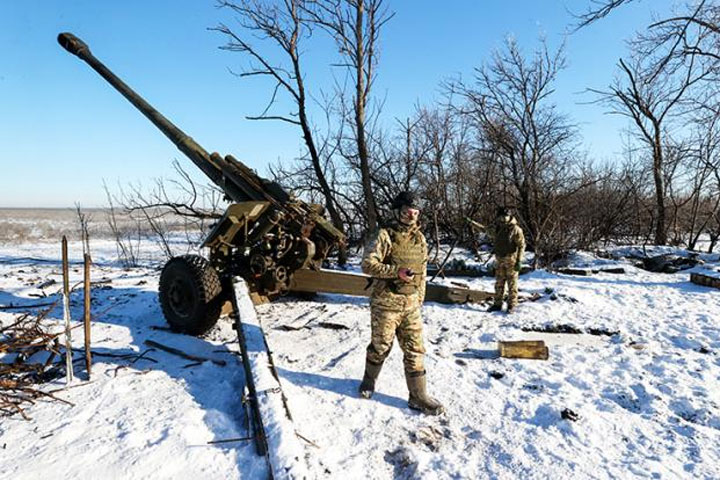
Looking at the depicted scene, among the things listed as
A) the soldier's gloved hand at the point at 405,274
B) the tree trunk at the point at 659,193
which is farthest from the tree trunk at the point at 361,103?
the tree trunk at the point at 659,193

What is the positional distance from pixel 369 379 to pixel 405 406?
339 mm

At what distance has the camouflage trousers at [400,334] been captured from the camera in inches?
127

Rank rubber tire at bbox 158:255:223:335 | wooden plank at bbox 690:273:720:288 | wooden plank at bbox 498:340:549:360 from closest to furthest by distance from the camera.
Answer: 1. wooden plank at bbox 498:340:549:360
2. rubber tire at bbox 158:255:223:335
3. wooden plank at bbox 690:273:720:288

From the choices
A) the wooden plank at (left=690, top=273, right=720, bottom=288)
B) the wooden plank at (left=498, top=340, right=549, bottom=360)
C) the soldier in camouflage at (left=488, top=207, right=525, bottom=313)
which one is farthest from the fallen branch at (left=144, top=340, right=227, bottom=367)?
the wooden plank at (left=690, top=273, right=720, bottom=288)

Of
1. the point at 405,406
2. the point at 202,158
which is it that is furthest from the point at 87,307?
the point at 202,158

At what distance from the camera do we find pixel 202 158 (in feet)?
20.2

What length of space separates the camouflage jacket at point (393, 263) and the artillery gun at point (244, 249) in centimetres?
126

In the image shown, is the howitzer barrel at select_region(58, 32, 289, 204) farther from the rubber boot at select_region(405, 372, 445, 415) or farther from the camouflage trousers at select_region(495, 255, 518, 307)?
the rubber boot at select_region(405, 372, 445, 415)

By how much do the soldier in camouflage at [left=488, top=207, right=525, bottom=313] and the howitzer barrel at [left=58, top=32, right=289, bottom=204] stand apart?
3.01 m

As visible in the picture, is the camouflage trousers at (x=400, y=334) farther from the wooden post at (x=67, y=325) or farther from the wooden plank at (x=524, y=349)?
the wooden post at (x=67, y=325)

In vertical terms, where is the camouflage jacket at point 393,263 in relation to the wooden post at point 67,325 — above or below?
above

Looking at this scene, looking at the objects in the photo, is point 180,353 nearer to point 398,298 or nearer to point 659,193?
point 398,298

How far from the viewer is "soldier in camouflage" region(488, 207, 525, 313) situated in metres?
5.85

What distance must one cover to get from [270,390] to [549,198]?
12.2 m
